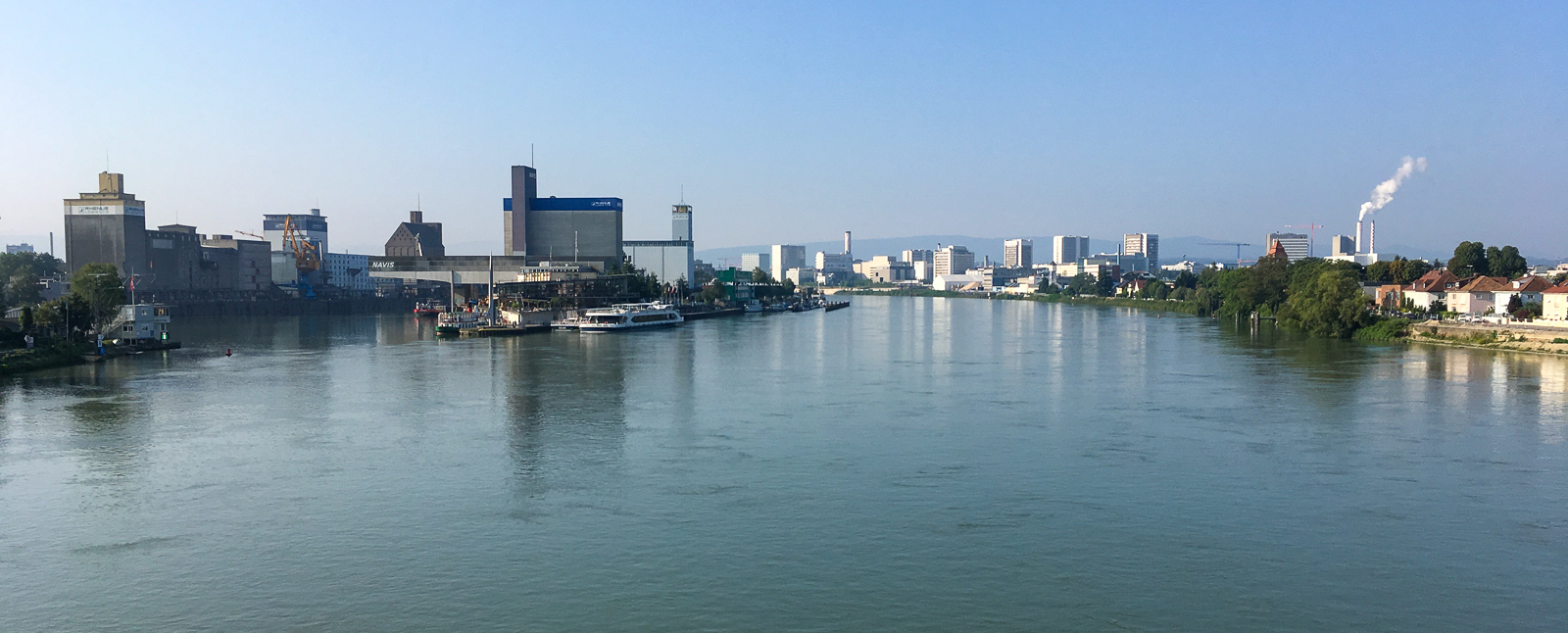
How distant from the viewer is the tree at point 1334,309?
2086 cm

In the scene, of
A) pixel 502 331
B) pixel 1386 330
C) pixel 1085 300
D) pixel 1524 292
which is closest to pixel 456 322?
pixel 502 331

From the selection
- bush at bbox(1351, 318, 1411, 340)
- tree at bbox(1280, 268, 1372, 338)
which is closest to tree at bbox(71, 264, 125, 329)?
tree at bbox(1280, 268, 1372, 338)

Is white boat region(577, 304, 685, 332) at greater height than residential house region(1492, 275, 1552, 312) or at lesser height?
lesser

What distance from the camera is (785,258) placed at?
404 feet

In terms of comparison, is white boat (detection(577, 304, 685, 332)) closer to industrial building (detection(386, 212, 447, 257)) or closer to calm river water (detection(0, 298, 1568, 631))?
calm river water (detection(0, 298, 1568, 631))

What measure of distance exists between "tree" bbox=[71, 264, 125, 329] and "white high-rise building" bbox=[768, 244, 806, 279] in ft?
336

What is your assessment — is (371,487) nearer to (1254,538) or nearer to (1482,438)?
(1254,538)

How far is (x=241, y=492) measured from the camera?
22.2 feet

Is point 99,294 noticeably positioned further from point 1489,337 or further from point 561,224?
point 561,224

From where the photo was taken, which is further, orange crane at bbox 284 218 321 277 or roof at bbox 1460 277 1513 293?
orange crane at bbox 284 218 321 277

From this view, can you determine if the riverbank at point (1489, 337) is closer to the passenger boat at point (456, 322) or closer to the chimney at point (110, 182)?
the passenger boat at point (456, 322)

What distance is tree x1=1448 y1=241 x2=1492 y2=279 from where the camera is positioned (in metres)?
26.9

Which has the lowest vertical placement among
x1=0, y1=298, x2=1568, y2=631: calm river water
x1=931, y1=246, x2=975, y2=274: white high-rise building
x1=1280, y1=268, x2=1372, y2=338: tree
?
x1=0, y1=298, x2=1568, y2=631: calm river water

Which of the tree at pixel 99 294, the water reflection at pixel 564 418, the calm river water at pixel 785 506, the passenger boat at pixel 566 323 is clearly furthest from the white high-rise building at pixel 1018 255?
the calm river water at pixel 785 506
